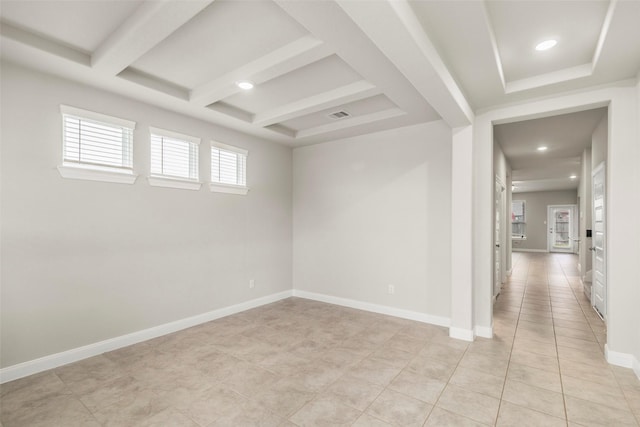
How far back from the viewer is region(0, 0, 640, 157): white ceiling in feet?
6.50

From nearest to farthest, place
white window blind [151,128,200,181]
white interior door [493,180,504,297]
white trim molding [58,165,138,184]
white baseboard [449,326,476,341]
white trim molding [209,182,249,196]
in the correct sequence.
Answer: white trim molding [58,165,138,184], white baseboard [449,326,476,341], white window blind [151,128,200,181], white trim molding [209,182,249,196], white interior door [493,180,504,297]

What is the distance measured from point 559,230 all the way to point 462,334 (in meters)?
13.5

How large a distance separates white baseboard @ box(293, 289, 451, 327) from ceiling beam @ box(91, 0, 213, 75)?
13.2ft

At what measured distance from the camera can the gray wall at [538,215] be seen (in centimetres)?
1339

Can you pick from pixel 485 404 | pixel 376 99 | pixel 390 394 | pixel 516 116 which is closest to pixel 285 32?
pixel 376 99

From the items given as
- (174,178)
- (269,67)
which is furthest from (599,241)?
(174,178)

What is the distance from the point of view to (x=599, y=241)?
4.00 m

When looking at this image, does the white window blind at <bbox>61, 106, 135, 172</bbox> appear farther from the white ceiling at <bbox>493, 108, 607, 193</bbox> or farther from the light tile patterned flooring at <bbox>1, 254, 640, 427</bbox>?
the white ceiling at <bbox>493, 108, 607, 193</bbox>

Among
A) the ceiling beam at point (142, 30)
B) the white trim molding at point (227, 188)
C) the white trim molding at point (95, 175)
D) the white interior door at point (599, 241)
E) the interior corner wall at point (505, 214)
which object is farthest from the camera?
the interior corner wall at point (505, 214)

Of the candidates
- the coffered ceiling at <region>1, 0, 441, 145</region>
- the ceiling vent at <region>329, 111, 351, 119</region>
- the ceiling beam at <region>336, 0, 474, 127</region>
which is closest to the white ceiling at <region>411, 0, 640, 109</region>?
the ceiling beam at <region>336, 0, 474, 127</region>

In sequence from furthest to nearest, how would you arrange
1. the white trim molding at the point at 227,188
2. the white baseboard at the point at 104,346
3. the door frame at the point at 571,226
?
1. the door frame at the point at 571,226
2. the white trim molding at the point at 227,188
3. the white baseboard at the point at 104,346

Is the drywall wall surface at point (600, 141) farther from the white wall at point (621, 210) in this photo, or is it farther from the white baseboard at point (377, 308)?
the white baseboard at point (377, 308)

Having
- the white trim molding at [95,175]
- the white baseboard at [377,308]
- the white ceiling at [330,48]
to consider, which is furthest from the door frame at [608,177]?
the white trim molding at [95,175]

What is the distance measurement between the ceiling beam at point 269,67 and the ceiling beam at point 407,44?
0.61m
